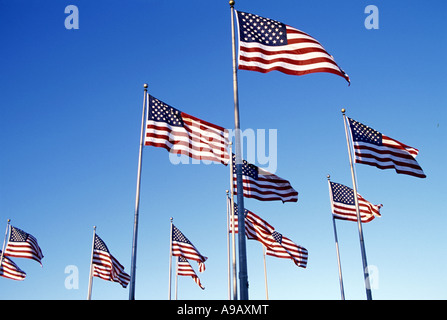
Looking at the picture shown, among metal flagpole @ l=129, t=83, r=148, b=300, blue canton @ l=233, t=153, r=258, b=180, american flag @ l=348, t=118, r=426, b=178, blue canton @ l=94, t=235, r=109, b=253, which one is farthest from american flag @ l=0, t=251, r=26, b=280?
american flag @ l=348, t=118, r=426, b=178

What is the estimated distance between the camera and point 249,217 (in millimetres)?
27375

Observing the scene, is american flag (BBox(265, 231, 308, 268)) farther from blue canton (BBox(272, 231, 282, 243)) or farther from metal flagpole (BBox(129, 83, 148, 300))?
metal flagpole (BBox(129, 83, 148, 300))

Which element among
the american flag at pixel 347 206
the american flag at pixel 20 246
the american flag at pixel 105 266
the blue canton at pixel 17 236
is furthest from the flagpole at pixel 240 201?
the blue canton at pixel 17 236

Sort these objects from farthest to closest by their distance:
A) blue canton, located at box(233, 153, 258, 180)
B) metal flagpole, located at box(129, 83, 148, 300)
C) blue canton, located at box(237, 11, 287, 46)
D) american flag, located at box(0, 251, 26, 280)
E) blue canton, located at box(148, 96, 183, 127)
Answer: american flag, located at box(0, 251, 26, 280)
blue canton, located at box(233, 153, 258, 180)
blue canton, located at box(148, 96, 183, 127)
metal flagpole, located at box(129, 83, 148, 300)
blue canton, located at box(237, 11, 287, 46)

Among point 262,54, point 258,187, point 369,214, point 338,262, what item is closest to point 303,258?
point 338,262

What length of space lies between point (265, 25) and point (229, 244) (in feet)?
52.0

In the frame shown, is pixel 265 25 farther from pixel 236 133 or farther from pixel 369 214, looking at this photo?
pixel 369 214

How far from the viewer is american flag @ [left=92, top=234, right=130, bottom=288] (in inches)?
1216

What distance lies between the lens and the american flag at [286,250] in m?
30.0

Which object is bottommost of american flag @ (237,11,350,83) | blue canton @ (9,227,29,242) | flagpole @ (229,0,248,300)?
flagpole @ (229,0,248,300)

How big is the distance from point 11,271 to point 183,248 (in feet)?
48.6

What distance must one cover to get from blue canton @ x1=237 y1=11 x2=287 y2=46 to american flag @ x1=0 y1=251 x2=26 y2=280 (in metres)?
28.7

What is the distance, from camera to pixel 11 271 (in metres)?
34.1
